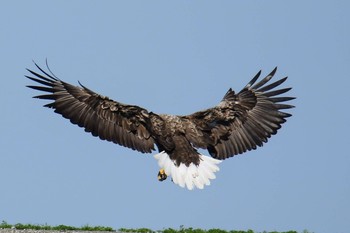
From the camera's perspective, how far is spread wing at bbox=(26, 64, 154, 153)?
20359mm

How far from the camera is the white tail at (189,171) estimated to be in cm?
1944

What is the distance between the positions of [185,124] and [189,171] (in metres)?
1.04

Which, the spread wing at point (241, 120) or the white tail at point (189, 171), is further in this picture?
the spread wing at point (241, 120)

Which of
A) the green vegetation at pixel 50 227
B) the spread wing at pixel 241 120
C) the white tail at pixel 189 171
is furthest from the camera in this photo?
the green vegetation at pixel 50 227

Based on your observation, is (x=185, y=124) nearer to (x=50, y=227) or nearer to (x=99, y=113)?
(x=99, y=113)

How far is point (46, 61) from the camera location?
20.8 meters

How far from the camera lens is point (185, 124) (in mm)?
20094

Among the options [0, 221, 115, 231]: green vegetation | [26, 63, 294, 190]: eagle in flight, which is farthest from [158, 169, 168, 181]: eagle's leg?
[0, 221, 115, 231]: green vegetation

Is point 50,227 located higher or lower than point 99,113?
lower

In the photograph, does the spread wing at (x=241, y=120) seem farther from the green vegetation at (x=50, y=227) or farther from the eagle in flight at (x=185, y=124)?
the green vegetation at (x=50, y=227)

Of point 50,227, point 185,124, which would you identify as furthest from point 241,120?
point 50,227

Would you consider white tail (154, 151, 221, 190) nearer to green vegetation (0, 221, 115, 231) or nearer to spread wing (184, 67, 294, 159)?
spread wing (184, 67, 294, 159)

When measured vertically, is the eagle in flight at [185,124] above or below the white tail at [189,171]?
above

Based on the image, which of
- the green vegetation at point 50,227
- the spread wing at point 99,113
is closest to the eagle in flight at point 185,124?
the spread wing at point 99,113
